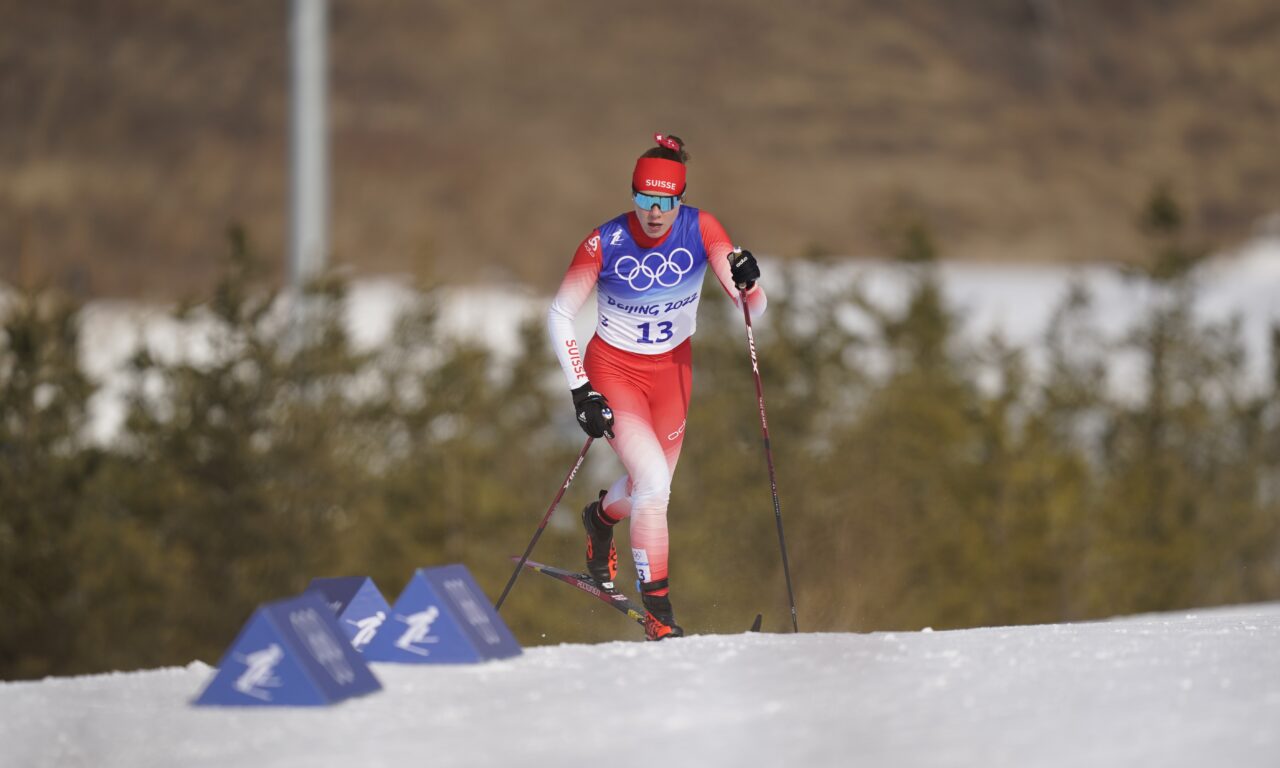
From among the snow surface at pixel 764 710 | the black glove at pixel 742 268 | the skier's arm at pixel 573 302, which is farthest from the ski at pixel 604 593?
the black glove at pixel 742 268

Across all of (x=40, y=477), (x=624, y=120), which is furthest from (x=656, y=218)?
(x=624, y=120)

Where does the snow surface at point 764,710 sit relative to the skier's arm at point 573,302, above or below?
below

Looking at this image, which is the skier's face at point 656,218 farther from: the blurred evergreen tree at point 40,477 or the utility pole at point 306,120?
the blurred evergreen tree at point 40,477

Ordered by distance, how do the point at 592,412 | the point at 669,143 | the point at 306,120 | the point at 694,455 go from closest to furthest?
the point at 592,412 < the point at 669,143 < the point at 306,120 < the point at 694,455

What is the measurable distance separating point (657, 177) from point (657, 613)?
2074 millimetres

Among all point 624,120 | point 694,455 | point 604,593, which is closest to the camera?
point 604,593

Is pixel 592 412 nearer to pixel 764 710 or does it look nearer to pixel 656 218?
pixel 656 218

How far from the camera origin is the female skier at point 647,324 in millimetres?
8602

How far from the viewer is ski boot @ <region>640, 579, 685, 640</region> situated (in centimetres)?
879

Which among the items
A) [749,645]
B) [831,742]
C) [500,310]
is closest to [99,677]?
[749,645]

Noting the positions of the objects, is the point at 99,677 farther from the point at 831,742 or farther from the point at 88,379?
the point at 88,379

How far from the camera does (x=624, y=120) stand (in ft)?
513

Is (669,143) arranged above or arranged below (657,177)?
above

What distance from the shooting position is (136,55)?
6526 inches
